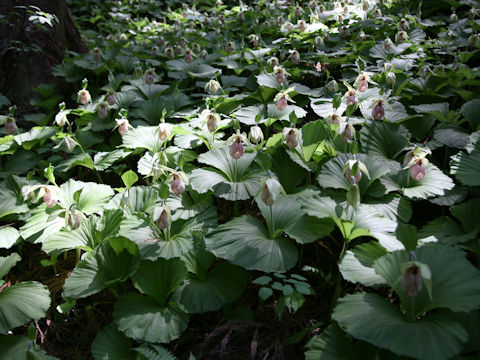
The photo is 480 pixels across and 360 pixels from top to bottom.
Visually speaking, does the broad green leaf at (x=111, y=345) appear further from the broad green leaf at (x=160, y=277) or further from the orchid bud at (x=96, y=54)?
the orchid bud at (x=96, y=54)

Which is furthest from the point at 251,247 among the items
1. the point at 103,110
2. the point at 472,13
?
the point at 472,13

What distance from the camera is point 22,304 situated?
176cm

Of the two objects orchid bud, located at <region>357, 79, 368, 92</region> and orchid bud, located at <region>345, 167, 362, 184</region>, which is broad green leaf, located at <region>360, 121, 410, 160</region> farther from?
orchid bud, located at <region>345, 167, 362, 184</region>

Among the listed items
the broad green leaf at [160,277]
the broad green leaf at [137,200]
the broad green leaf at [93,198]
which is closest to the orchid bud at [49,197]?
the broad green leaf at [93,198]

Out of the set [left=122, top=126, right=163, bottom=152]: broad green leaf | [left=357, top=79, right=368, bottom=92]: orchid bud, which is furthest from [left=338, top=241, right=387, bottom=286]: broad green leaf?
[left=122, top=126, right=163, bottom=152]: broad green leaf

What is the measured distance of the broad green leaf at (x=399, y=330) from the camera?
3.91ft

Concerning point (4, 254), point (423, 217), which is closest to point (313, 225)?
point (423, 217)

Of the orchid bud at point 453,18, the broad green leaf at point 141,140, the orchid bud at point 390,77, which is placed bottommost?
the broad green leaf at point 141,140

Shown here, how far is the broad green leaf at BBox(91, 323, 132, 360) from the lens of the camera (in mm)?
1669

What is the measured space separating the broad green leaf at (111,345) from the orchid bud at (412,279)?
1270 millimetres

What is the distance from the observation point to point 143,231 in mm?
2066

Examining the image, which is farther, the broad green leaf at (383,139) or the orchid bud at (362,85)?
the orchid bud at (362,85)

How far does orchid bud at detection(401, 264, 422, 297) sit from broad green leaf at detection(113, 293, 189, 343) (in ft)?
3.29

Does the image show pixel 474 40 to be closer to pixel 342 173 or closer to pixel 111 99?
pixel 342 173
